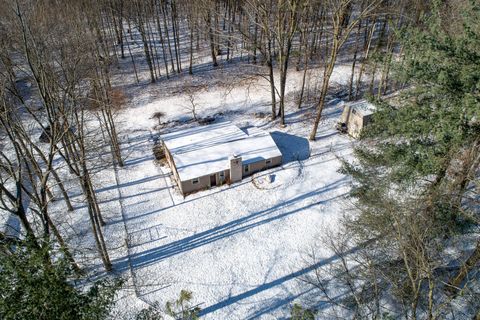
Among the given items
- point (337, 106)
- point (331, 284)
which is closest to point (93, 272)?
point (331, 284)

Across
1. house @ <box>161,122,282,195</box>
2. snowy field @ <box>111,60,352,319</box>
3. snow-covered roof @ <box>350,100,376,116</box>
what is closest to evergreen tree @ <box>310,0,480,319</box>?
snowy field @ <box>111,60,352,319</box>

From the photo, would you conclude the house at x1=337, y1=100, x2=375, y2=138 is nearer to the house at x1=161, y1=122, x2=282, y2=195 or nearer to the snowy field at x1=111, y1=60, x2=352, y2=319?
the snowy field at x1=111, y1=60, x2=352, y2=319

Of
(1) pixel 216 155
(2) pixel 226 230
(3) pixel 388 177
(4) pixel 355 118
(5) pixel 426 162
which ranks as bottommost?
(2) pixel 226 230

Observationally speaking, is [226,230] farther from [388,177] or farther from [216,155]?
[388,177]

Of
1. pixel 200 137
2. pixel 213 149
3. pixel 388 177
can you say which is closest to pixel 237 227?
pixel 213 149

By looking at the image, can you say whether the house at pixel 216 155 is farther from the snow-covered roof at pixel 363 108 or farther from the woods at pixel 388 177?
the snow-covered roof at pixel 363 108
